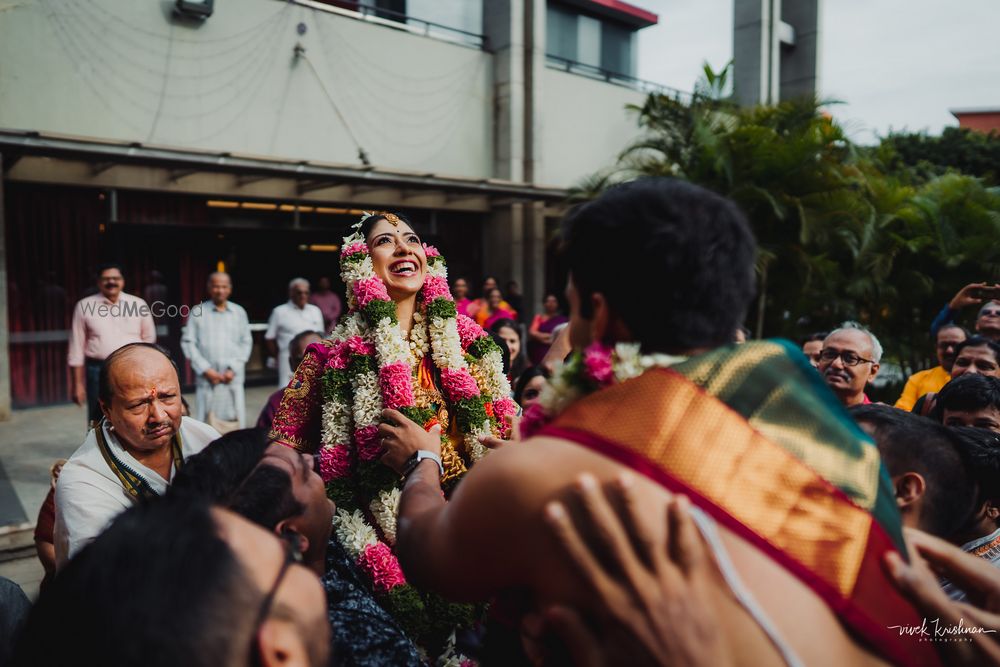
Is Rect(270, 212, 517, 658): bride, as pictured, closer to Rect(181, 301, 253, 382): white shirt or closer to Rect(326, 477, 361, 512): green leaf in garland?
Rect(326, 477, 361, 512): green leaf in garland

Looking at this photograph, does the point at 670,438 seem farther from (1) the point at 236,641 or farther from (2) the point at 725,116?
(2) the point at 725,116

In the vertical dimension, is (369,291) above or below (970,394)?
above

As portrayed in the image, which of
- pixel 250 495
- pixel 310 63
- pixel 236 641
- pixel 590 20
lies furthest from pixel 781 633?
pixel 590 20

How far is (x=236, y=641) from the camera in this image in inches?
41.2

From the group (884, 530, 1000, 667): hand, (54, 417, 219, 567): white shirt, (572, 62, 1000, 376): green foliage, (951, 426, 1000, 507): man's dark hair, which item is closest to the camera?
(884, 530, 1000, 667): hand

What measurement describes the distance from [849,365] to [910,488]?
7.05ft

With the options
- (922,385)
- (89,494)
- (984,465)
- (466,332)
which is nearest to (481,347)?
(466,332)

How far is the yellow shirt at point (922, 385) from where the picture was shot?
16.9ft

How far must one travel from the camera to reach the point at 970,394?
318cm

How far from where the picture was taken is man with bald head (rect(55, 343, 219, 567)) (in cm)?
226

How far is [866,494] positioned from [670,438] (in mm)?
415

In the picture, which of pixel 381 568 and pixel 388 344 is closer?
pixel 381 568

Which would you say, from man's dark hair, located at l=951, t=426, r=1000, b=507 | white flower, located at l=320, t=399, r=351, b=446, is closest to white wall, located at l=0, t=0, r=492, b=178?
white flower, located at l=320, t=399, r=351, b=446

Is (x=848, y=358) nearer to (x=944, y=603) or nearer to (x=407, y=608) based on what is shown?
(x=407, y=608)
